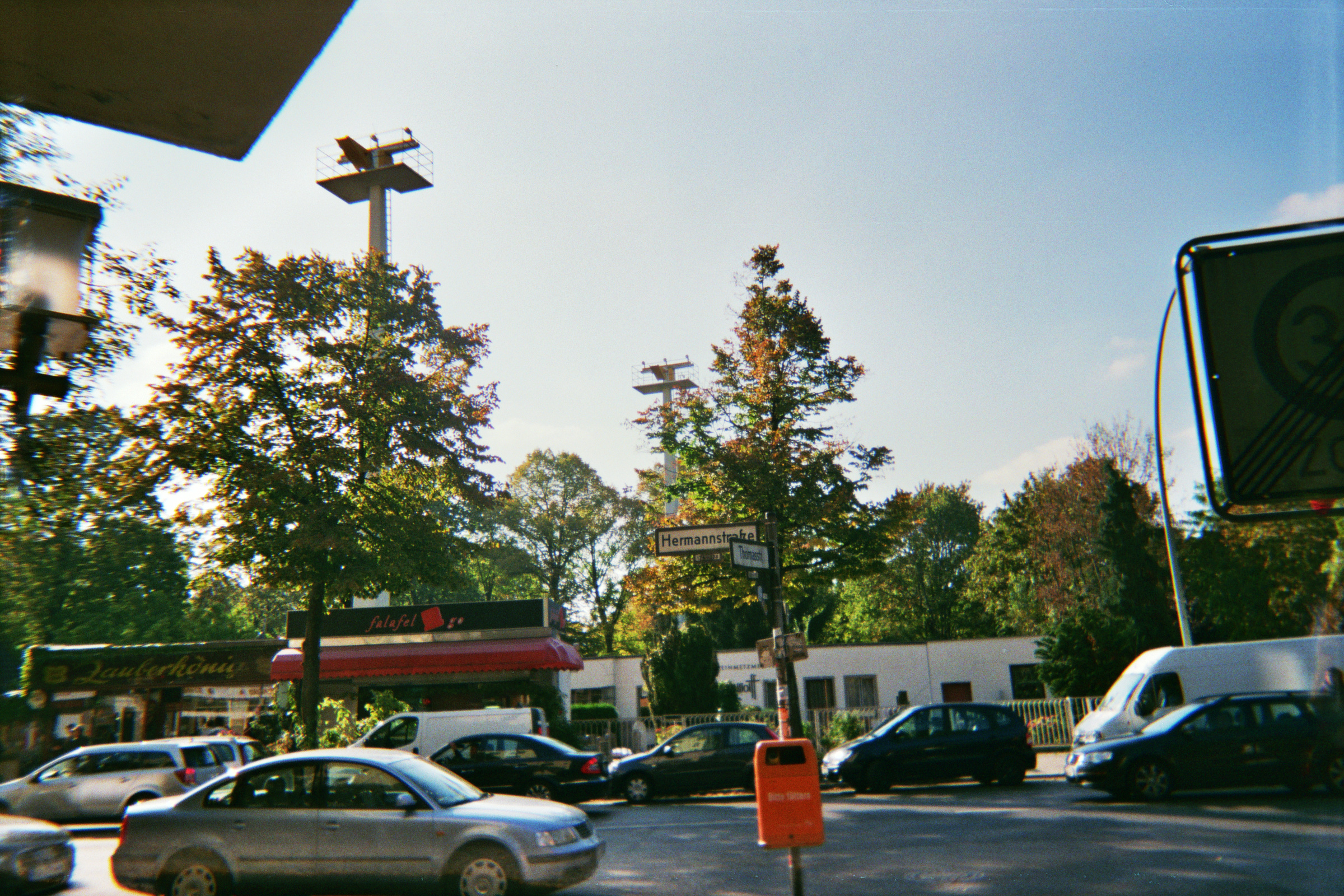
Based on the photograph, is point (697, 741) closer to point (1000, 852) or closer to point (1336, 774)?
point (1000, 852)

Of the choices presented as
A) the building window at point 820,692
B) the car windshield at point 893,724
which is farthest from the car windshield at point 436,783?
the building window at point 820,692

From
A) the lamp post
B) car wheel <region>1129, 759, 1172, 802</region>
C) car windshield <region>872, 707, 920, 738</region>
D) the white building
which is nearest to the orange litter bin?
the lamp post

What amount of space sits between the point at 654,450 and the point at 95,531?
14.2 meters

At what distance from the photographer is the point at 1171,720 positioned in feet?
44.1

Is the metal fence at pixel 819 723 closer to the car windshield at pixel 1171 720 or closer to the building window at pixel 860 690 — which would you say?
the building window at pixel 860 690

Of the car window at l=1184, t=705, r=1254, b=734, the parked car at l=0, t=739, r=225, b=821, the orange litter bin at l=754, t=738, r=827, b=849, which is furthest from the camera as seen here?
the parked car at l=0, t=739, r=225, b=821

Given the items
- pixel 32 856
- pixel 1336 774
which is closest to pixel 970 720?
pixel 32 856

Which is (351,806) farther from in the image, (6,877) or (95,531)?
(95,531)

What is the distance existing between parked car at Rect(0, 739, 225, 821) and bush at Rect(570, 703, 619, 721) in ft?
57.1

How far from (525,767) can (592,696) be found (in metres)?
21.5

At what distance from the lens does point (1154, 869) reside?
8570 millimetres

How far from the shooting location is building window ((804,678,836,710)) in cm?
3378

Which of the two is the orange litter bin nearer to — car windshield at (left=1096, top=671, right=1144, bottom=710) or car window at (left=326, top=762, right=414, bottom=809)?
car window at (left=326, top=762, right=414, bottom=809)

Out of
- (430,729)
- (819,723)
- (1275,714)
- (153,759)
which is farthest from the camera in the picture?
(819,723)
